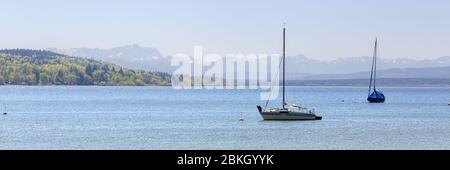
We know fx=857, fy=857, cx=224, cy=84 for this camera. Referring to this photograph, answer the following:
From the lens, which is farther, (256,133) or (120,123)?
(120,123)

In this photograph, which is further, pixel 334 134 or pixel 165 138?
pixel 334 134

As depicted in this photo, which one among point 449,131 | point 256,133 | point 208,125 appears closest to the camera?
point 256,133

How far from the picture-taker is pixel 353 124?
8519 centimetres
